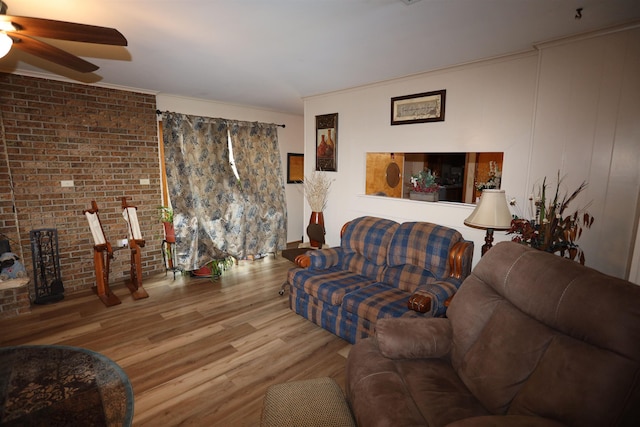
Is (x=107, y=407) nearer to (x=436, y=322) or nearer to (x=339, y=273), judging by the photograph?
(x=436, y=322)

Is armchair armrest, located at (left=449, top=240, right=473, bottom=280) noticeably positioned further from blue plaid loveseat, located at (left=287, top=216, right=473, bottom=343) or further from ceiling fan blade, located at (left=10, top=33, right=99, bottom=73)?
ceiling fan blade, located at (left=10, top=33, right=99, bottom=73)

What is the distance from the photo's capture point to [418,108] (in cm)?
332

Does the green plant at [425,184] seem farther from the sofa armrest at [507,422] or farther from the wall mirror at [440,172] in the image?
the sofa armrest at [507,422]

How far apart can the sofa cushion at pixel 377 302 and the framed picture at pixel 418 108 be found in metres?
1.75

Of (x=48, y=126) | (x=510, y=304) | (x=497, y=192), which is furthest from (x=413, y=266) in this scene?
(x=48, y=126)

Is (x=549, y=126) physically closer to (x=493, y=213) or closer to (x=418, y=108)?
(x=493, y=213)

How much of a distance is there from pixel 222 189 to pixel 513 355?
4418 mm

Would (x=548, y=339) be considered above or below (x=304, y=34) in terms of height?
below

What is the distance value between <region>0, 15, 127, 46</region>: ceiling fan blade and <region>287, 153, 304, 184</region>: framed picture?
4304 millimetres

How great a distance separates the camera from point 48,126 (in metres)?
3.58

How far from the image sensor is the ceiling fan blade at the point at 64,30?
1.55 metres

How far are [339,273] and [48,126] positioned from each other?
3628 millimetres

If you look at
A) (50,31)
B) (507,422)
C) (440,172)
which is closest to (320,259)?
(507,422)

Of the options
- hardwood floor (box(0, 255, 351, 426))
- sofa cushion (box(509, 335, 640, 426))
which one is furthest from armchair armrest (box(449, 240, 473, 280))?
sofa cushion (box(509, 335, 640, 426))
